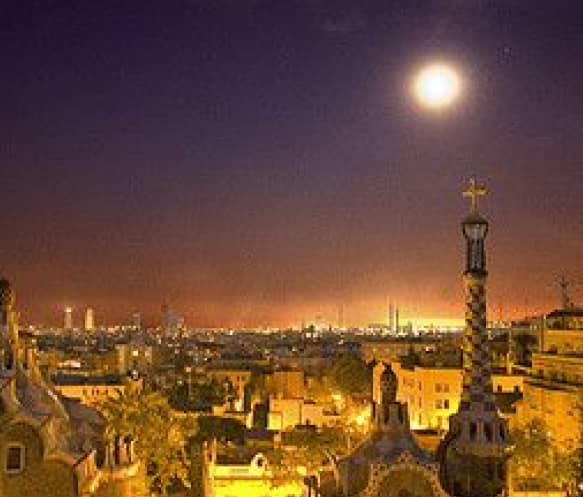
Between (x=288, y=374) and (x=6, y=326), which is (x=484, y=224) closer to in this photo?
(x=6, y=326)

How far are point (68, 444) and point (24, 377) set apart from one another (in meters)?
2.12

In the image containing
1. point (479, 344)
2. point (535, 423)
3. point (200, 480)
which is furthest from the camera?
point (200, 480)

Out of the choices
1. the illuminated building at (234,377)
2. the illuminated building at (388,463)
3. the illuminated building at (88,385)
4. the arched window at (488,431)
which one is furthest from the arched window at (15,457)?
the illuminated building at (234,377)

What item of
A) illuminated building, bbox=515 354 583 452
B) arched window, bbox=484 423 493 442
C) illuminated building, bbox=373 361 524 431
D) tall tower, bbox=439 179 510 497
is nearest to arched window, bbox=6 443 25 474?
tall tower, bbox=439 179 510 497

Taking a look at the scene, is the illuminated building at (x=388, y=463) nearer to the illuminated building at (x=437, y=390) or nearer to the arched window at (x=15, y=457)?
the arched window at (x=15, y=457)

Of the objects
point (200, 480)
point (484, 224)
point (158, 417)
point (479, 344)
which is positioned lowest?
point (200, 480)

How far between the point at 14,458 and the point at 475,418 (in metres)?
12.2

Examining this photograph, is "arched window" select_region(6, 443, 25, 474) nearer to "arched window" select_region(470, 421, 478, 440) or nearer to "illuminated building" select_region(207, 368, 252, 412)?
"arched window" select_region(470, 421, 478, 440)

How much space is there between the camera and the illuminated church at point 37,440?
23.8 metres

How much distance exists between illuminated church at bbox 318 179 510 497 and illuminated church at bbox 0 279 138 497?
6.39 meters

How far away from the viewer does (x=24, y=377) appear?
2506 cm

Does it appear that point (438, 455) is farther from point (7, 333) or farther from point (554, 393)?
point (554, 393)

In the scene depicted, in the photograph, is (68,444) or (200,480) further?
(200,480)

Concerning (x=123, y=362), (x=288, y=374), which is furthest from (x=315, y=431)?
(x=123, y=362)
